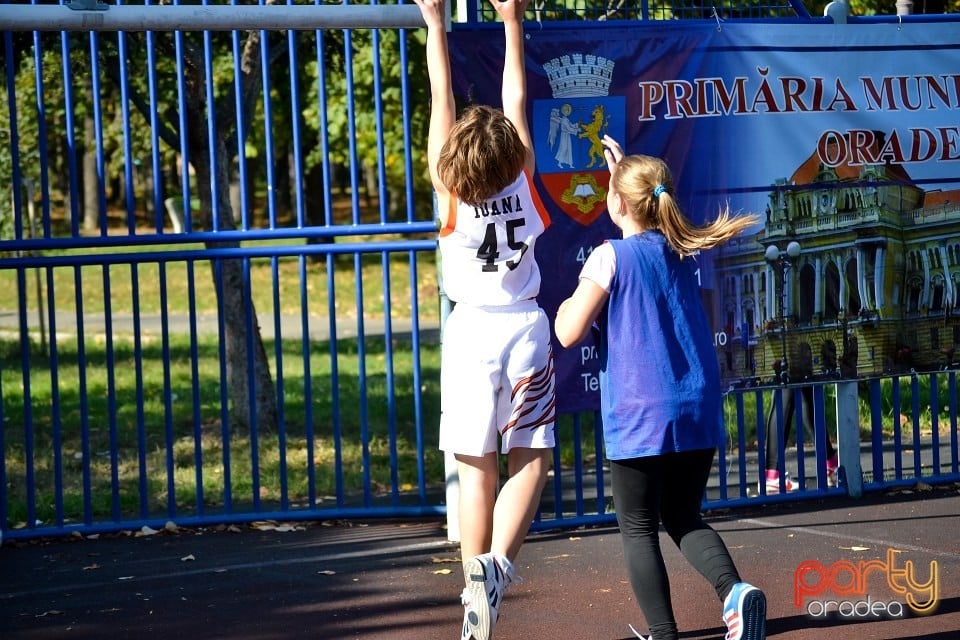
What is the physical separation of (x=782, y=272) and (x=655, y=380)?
2579 millimetres

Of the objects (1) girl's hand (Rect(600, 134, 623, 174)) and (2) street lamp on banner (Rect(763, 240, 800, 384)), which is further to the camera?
(2) street lamp on banner (Rect(763, 240, 800, 384))

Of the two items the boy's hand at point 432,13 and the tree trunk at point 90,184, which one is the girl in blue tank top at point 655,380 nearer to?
the boy's hand at point 432,13

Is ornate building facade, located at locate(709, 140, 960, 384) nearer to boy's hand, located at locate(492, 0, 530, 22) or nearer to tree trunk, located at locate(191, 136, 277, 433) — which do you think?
boy's hand, located at locate(492, 0, 530, 22)

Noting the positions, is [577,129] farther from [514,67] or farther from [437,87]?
[437,87]

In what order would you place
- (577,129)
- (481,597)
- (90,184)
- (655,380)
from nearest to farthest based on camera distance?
(655,380), (481,597), (577,129), (90,184)

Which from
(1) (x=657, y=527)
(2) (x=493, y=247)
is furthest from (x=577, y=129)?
(1) (x=657, y=527)

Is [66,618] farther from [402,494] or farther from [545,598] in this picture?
[402,494]

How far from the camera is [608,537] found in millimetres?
6004

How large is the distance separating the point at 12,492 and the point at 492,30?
4.55 m

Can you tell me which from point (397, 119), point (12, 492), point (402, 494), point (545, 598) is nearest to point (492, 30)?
point (545, 598)

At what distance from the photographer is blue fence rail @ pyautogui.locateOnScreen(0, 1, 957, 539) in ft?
19.4

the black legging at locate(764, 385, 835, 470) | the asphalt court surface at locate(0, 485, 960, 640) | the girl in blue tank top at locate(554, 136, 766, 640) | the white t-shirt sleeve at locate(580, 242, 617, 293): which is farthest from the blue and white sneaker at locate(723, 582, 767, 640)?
the black legging at locate(764, 385, 835, 470)

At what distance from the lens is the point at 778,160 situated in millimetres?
6078

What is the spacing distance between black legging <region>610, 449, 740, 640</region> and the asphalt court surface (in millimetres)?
660
